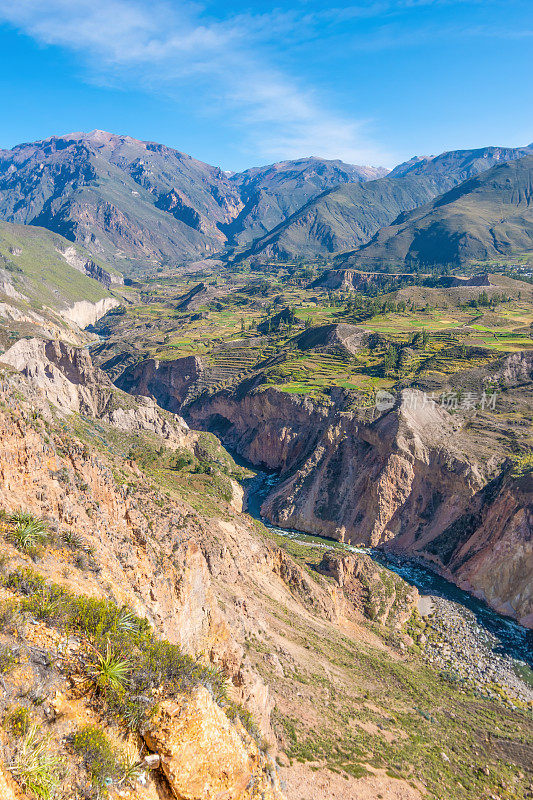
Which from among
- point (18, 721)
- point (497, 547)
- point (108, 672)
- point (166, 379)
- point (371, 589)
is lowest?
point (371, 589)

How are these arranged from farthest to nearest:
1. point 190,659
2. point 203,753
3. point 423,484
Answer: point 423,484
point 190,659
point 203,753

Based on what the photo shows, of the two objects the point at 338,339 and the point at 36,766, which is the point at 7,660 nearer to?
the point at 36,766

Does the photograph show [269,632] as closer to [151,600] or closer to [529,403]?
[151,600]

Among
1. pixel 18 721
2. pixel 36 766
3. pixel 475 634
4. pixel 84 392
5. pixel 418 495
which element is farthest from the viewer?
pixel 84 392

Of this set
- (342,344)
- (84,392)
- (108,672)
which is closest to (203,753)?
(108,672)

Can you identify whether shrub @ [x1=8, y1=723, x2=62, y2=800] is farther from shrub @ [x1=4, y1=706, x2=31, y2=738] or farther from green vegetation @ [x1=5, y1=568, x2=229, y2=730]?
green vegetation @ [x1=5, y1=568, x2=229, y2=730]

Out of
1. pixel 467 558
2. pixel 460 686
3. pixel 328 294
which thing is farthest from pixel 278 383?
pixel 328 294

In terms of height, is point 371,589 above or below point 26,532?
below
